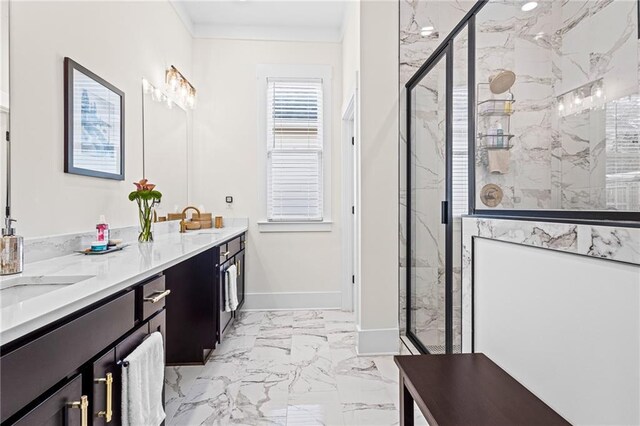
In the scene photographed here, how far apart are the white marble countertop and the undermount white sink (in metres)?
0.02

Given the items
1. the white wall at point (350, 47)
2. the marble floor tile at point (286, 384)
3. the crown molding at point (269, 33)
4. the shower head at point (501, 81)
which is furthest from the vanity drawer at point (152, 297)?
the crown molding at point (269, 33)

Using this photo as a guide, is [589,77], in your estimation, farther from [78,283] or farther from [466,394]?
[78,283]

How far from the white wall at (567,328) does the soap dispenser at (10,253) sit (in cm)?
190

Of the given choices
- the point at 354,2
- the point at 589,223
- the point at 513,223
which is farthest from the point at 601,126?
the point at 354,2

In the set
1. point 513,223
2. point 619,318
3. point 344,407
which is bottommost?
point 344,407

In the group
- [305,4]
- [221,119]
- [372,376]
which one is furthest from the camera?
[221,119]

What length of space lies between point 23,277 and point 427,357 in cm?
155

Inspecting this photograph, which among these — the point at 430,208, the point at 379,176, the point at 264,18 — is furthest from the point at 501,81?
the point at 264,18

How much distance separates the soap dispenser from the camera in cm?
128

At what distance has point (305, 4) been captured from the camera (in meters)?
3.46

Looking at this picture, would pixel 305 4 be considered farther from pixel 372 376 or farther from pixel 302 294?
pixel 372 376

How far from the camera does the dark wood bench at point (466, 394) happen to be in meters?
1.03

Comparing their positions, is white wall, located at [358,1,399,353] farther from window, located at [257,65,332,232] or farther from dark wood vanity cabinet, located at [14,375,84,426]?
dark wood vanity cabinet, located at [14,375,84,426]

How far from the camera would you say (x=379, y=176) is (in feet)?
9.03
